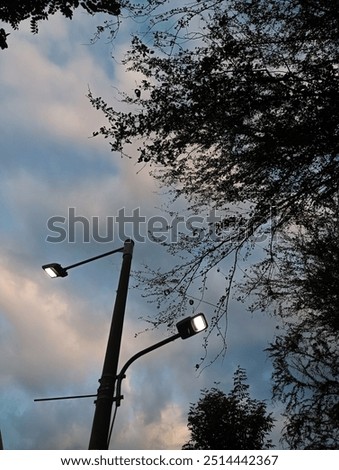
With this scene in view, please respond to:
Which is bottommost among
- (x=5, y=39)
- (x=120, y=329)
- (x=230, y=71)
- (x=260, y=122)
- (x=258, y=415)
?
(x=120, y=329)

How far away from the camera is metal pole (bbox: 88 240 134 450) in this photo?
4.73 metres

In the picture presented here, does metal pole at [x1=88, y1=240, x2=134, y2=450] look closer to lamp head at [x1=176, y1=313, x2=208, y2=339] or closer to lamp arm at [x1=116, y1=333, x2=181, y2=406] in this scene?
lamp arm at [x1=116, y1=333, x2=181, y2=406]

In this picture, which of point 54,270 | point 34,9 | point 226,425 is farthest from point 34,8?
point 226,425

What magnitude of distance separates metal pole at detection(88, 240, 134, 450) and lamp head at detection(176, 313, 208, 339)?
0.73m

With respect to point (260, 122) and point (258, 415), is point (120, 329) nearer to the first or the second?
point (260, 122)

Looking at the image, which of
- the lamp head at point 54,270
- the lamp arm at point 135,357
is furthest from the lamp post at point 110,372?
the lamp head at point 54,270

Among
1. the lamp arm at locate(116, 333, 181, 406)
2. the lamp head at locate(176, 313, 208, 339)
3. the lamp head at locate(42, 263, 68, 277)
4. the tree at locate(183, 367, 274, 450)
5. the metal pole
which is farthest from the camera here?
the tree at locate(183, 367, 274, 450)

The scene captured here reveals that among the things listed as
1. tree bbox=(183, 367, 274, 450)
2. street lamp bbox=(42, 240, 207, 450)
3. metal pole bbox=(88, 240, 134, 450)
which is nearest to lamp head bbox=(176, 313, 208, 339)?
street lamp bbox=(42, 240, 207, 450)

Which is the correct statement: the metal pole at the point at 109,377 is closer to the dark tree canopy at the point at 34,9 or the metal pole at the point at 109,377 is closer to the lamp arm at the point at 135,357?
the lamp arm at the point at 135,357

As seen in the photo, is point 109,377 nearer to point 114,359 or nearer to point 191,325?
point 114,359

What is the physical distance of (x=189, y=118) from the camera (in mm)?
6285

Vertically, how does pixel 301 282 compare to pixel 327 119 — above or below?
above

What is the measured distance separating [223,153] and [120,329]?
9.20 feet
